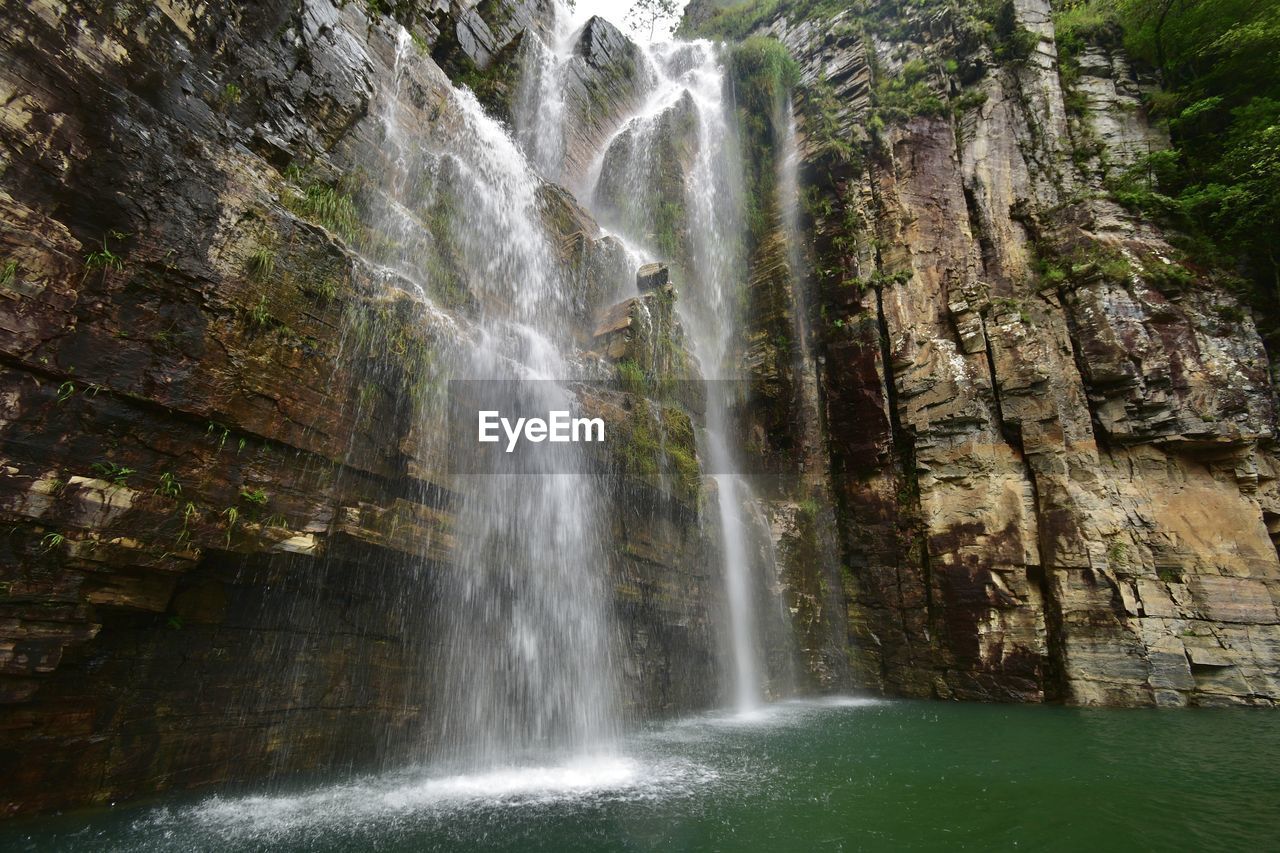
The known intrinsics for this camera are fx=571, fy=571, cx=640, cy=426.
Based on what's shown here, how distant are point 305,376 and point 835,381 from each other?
1273 cm

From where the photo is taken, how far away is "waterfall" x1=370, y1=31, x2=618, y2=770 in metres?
7.63

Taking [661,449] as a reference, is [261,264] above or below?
above

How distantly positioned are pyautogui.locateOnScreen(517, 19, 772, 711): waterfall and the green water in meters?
6.63

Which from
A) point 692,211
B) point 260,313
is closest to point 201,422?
point 260,313

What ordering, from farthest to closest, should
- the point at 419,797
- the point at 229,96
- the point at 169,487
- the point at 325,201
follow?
1. the point at 325,201
2. the point at 229,96
3. the point at 419,797
4. the point at 169,487

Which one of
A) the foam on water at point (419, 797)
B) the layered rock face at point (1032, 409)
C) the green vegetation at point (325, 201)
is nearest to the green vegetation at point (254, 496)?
the foam on water at point (419, 797)

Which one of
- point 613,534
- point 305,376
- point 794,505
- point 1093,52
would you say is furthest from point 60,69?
point 1093,52

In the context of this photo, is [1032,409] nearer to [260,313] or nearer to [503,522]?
[503,522]

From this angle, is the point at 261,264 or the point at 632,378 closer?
the point at 261,264

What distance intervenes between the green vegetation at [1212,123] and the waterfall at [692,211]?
400 inches

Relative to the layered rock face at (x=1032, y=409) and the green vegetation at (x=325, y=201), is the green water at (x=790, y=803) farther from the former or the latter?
the green vegetation at (x=325, y=201)

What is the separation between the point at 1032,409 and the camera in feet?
41.2

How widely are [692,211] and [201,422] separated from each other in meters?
15.1

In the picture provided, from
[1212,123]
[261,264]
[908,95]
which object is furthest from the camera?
[908,95]
